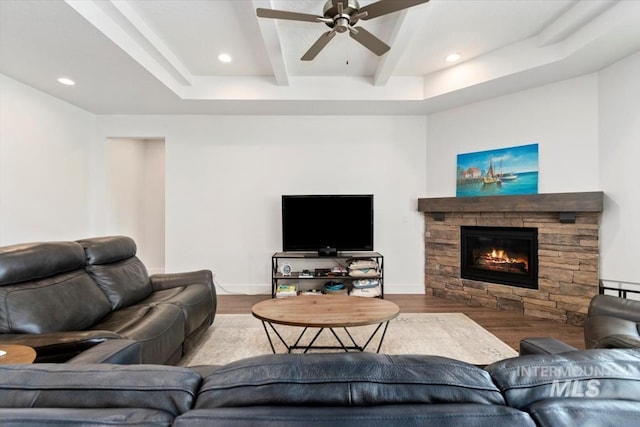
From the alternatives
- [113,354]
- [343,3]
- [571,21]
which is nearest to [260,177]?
[343,3]

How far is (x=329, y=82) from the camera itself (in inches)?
151

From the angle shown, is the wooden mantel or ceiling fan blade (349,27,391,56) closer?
ceiling fan blade (349,27,391,56)

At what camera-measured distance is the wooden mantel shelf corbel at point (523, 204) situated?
3098 millimetres

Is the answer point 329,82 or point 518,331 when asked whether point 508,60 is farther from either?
point 518,331

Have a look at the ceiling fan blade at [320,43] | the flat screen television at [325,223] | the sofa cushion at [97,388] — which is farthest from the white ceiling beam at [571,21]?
the sofa cushion at [97,388]

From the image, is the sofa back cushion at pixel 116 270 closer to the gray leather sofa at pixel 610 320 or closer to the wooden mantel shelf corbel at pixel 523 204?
the gray leather sofa at pixel 610 320

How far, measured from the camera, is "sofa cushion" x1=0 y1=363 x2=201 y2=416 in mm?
637

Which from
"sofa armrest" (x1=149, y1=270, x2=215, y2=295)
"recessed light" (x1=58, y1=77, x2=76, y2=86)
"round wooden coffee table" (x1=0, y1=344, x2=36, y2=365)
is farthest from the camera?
"recessed light" (x1=58, y1=77, x2=76, y2=86)

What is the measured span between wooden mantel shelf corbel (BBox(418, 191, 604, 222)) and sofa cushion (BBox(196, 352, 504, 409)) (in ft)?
11.1

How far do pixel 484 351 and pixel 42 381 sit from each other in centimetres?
292

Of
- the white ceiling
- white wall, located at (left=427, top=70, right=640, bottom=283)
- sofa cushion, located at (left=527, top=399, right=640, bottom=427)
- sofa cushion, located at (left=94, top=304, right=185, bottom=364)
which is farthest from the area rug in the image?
the white ceiling

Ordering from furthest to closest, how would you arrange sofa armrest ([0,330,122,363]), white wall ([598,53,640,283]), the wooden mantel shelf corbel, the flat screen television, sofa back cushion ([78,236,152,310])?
1. the flat screen television
2. the wooden mantel shelf corbel
3. white wall ([598,53,640,283])
4. sofa back cushion ([78,236,152,310])
5. sofa armrest ([0,330,122,363])

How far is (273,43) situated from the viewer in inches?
113

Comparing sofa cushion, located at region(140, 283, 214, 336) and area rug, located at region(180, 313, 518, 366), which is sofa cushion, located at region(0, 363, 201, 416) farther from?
area rug, located at region(180, 313, 518, 366)
